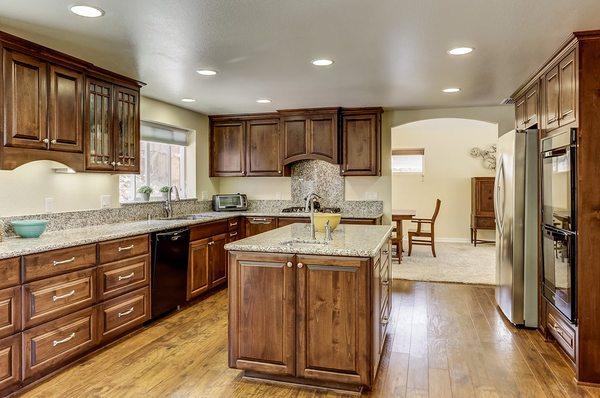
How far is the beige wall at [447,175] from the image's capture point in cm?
919

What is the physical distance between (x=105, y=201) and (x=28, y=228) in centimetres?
110

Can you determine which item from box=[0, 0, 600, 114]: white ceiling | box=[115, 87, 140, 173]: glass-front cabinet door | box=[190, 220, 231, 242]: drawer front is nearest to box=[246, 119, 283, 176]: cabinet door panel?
box=[190, 220, 231, 242]: drawer front

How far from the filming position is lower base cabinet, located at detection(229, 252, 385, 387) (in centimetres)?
253

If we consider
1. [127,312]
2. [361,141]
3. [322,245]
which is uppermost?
[361,141]

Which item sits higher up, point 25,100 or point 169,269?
point 25,100

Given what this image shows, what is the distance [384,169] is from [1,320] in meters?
4.44

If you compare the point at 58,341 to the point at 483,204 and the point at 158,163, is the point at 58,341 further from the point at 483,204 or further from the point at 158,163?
the point at 483,204

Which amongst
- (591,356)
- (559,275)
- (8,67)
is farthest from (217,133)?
(591,356)

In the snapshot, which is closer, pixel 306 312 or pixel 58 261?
pixel 306 312

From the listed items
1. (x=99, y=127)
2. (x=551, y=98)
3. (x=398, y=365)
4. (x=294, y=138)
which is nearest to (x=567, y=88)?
(x=551, y=98)

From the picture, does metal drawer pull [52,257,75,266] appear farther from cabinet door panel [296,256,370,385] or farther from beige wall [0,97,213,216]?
cabinet door panel [296,256,370,385]

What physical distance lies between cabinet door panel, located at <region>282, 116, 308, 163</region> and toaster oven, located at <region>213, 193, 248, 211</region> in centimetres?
91

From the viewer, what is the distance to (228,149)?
609 cm

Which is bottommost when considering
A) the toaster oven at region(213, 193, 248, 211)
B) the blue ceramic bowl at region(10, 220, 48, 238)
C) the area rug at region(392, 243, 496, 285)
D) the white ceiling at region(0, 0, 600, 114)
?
the area rug at region(392, 243, 496, 285)
